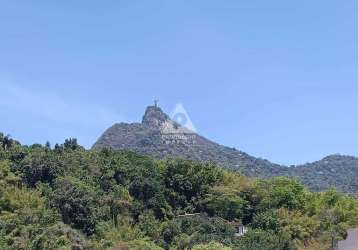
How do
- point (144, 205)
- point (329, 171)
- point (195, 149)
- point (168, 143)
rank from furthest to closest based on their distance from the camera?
point (329, 171) < point (195, 149) < point (168, 143) < point (144, 205)

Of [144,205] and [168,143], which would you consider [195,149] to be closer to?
[168,143]

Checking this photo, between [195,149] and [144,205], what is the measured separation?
177 feet

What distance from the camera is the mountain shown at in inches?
3408

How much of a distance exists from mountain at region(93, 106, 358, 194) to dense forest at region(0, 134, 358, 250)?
41.6 meters

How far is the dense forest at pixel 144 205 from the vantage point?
31133 millimetres

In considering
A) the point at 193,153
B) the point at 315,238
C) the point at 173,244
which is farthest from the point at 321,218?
the point at 193,153

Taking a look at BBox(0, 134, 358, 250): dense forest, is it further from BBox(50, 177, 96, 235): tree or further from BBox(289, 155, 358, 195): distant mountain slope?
BBox(289, 155, 358, 195): distant mountain slope

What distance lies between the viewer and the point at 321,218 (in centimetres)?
3616

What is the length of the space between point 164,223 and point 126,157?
26.5ft

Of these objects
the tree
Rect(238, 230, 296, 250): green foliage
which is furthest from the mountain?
Rect(238, 230, 296, 250): green foliage

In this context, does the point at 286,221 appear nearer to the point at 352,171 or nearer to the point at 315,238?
the point at 315,238

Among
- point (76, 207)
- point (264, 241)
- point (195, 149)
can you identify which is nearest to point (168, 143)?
point (195, 149)

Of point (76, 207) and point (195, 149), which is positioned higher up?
point (195, 149)

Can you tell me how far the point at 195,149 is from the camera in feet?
297
